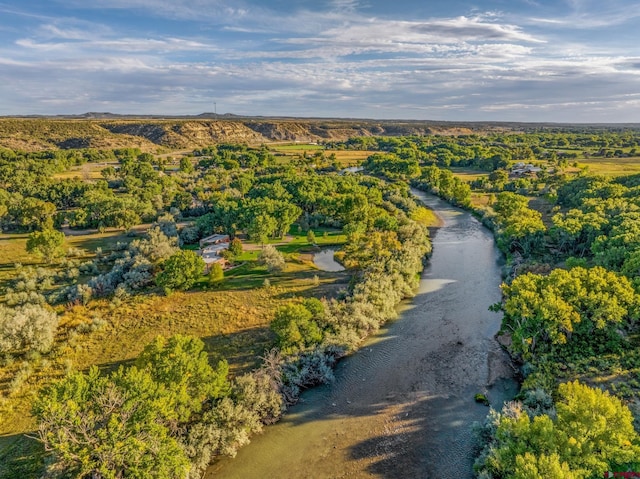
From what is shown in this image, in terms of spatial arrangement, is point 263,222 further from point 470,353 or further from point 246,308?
point 470,353

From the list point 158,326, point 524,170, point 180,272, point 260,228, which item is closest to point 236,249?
point 260,228

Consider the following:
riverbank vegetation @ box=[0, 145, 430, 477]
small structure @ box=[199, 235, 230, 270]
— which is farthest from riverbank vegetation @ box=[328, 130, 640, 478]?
small structure @ box=[199, 235, 230, 270]

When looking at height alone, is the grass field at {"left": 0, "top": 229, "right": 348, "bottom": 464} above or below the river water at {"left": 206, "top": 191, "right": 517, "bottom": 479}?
above

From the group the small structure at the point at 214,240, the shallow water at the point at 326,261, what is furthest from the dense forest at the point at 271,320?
the shallow water at the point at 326,261

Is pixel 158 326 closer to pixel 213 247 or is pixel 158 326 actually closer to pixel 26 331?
pixel 26 331

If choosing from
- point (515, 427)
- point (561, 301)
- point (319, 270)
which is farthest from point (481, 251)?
point (515, 427)

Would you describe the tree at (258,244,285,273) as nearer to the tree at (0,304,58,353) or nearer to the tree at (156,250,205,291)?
the tree at (156,250,205,291)

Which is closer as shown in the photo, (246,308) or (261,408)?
(261,408)
